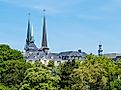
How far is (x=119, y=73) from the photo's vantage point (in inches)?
3135

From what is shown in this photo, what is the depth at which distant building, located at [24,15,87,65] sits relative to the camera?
155 meters

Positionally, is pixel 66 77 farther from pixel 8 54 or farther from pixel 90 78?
pixel 8 54

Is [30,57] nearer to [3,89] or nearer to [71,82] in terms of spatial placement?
[71,82]

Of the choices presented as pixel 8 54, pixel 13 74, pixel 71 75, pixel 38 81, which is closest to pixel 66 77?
pixel 71 75

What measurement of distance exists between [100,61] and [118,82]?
70.6 feet

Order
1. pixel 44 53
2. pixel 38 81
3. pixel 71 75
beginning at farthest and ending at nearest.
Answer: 1. pixel 44 53
2. pixel 71 75
3. pixel 38 81

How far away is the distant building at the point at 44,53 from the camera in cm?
15488

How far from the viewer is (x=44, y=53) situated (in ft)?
518

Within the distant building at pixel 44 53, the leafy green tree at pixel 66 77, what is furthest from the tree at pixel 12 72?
the distant building at pixel 44 53

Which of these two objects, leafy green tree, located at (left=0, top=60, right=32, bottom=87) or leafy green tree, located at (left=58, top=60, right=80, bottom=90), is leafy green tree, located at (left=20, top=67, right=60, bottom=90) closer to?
leafy green tree, located at (left=0, top=60, right=32, bottom=87)

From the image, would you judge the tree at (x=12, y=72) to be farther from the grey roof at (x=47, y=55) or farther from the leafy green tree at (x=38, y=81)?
the grey roof at (x=47, y=55)

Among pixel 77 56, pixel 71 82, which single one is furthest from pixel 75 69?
pixel 77 56

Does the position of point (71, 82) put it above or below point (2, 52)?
below

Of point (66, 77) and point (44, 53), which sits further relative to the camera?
point (44, 53)
